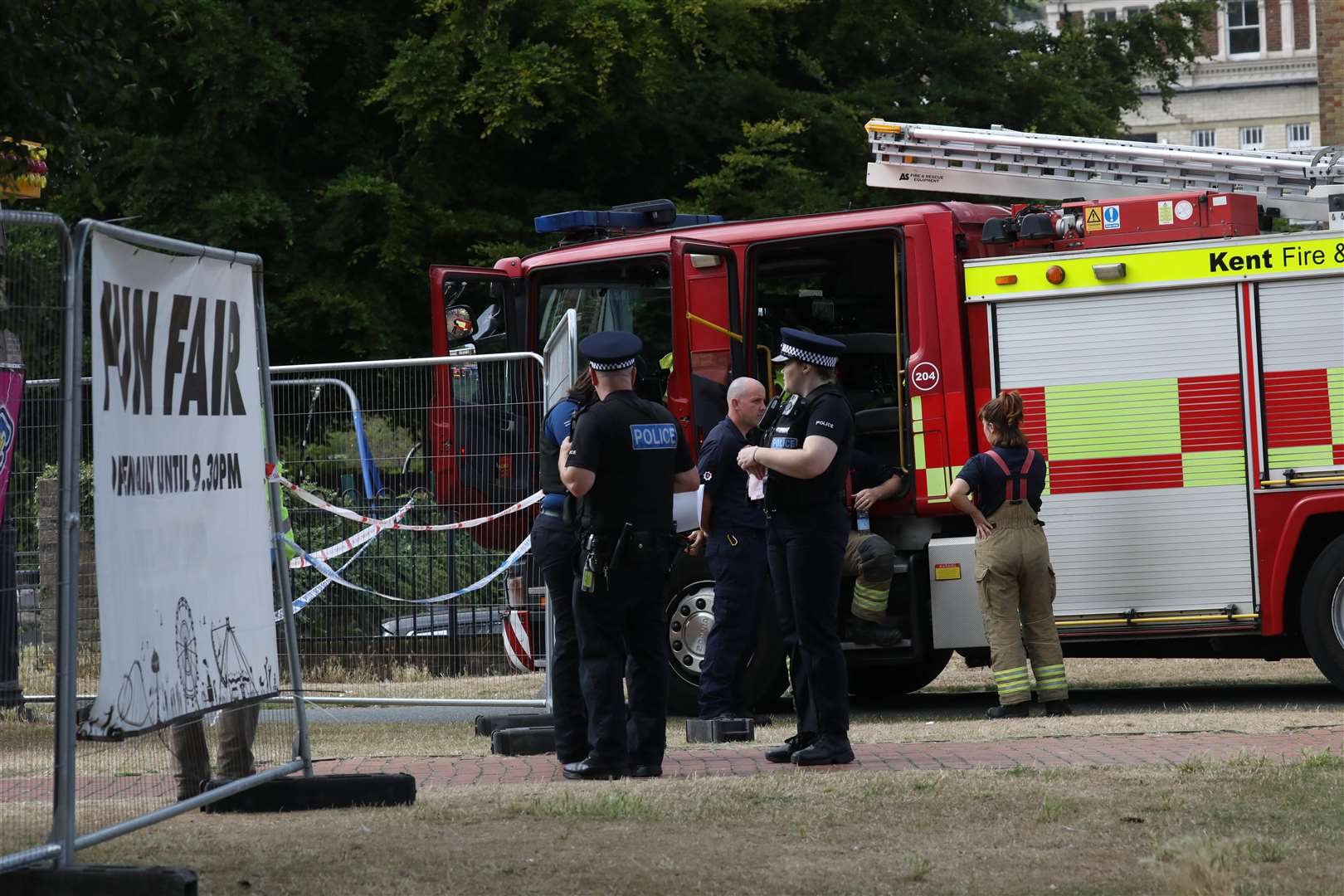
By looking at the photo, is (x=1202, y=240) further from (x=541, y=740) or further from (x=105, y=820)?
(x=105, y=820)

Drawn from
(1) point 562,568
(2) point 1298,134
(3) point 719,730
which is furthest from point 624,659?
(2) point 1298,134

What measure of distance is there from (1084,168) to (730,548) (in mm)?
3708

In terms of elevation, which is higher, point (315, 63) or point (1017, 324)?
point (315, 63)

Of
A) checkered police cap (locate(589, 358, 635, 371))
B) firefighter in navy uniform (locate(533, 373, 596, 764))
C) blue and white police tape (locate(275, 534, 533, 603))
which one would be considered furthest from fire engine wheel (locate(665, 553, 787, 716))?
checkered police cap (locate(589, 358, 635, 371))

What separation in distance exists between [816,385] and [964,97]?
604 inches

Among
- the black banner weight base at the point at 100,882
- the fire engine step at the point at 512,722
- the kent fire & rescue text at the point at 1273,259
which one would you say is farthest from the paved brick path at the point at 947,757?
the kent fire & rescue text at the point at 1273,259

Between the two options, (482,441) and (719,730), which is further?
(482,441)

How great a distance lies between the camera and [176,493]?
209 inches

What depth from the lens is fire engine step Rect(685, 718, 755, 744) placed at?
895cm

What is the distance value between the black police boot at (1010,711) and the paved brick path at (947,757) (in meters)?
1.56

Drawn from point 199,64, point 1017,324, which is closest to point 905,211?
point 1017,324

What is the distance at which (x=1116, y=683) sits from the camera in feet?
41.0

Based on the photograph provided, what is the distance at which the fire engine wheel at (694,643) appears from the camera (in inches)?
404

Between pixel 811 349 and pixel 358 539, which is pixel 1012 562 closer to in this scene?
pixel 811 349
